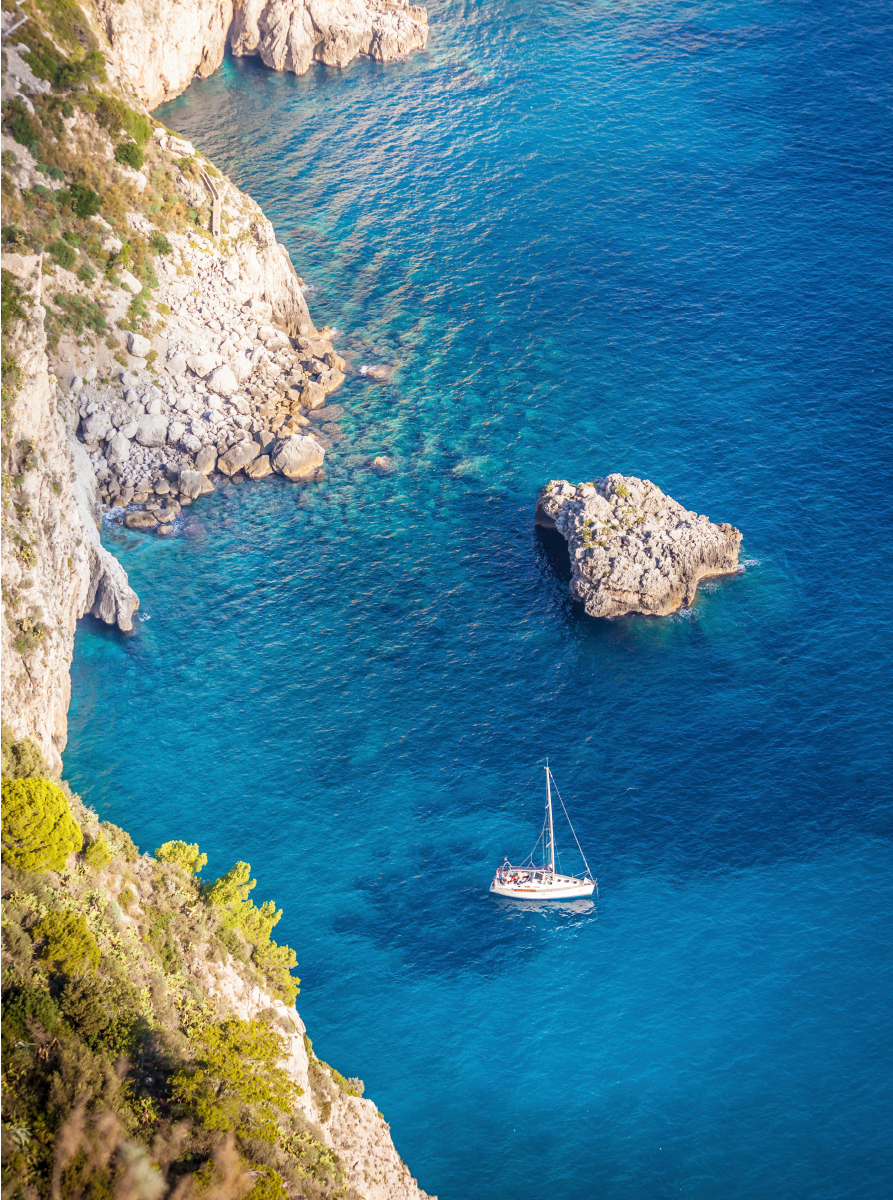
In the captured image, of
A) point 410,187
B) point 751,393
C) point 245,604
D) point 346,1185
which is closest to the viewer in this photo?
point 346,1185

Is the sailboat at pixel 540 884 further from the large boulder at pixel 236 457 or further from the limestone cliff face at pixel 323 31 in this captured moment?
the limestone cliff face at pixel 323 31

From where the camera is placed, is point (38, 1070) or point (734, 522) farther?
point (734, 522)

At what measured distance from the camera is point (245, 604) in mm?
98750

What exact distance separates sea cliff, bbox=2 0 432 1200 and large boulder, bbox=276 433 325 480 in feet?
0.86

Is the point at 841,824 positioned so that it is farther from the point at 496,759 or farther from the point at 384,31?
the point at 384,31

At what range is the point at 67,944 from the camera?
4797 centimetres

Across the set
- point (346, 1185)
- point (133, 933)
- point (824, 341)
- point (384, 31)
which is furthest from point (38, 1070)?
point (384, 31)

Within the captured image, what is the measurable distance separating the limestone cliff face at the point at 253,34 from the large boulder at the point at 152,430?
188 feet

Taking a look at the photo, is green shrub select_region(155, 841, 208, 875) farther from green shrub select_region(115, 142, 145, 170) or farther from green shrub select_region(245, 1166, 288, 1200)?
green shrub select_region(115, 142, 145, 170)

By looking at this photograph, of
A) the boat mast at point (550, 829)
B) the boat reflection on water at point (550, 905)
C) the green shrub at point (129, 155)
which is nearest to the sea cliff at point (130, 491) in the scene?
the green shrub at point (129, 155)

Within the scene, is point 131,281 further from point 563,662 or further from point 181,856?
point 181,856

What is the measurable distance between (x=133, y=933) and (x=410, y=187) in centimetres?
11240

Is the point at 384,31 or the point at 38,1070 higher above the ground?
the point at 384,31

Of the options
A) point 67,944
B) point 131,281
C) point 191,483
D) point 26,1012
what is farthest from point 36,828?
point 131,281
